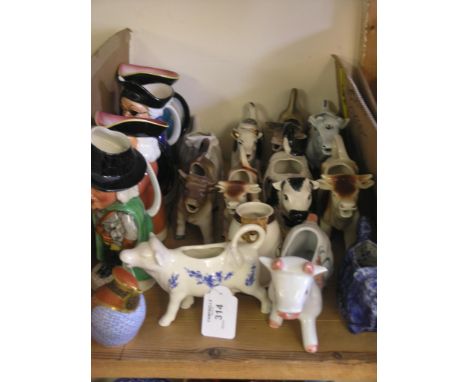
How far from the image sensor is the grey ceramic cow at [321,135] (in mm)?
830

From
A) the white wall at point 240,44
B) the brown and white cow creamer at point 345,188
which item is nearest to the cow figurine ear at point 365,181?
the brown and white cow creamer at point 345,188

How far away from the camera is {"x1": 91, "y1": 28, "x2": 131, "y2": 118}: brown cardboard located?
30.9 inches

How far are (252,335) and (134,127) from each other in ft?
1.06

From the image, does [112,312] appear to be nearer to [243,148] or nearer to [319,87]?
[243,148]

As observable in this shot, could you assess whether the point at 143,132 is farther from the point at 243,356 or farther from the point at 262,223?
the point at 243,356

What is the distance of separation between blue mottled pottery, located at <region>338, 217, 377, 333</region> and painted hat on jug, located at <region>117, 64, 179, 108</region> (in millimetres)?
374

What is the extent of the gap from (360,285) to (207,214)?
276mm

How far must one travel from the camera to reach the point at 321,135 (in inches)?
32.9

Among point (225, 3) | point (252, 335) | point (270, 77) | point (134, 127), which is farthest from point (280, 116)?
point (252, 335)

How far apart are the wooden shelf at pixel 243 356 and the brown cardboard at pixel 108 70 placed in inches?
14.9

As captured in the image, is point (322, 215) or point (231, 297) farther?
point (322, 215)

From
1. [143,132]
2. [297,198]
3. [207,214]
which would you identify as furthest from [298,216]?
[143,132]

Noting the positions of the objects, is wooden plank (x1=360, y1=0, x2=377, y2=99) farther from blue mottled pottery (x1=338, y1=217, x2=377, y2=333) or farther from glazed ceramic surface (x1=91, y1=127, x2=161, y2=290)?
glazed ceramic surface (x1=91, y1=127, x2=161, y2=290)

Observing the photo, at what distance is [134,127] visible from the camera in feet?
2.23
